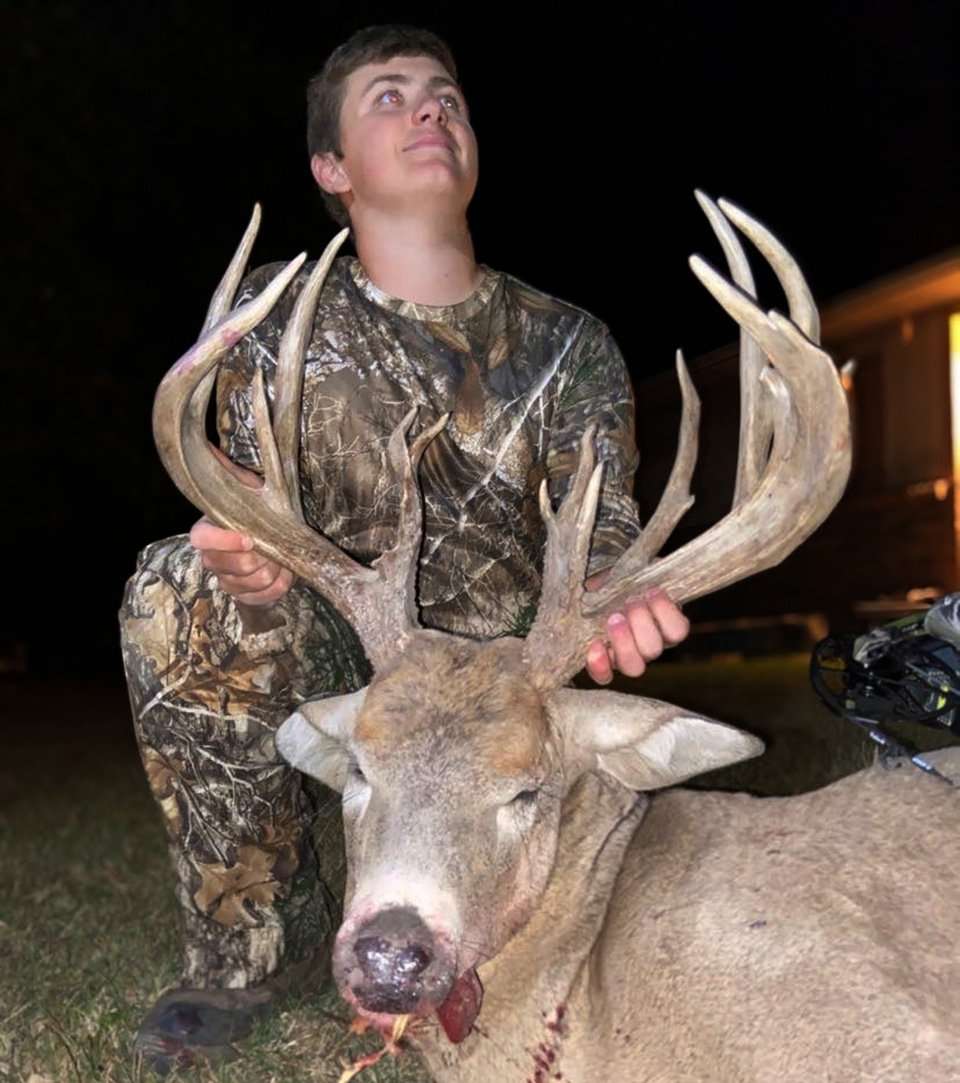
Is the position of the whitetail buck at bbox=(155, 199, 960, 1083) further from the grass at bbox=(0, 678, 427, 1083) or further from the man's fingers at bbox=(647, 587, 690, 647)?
the grass at bbox=(0, 678, 427, 1083)

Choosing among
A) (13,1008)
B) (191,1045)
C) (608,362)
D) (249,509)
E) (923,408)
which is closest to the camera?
(249,509)

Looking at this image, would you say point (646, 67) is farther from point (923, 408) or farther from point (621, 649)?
point (621, 649)

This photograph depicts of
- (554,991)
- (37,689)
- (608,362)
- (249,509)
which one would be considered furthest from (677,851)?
(37,689)

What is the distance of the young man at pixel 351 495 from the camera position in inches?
173

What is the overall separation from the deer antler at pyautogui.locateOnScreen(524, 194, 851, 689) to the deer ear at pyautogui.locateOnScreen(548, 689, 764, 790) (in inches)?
3.6

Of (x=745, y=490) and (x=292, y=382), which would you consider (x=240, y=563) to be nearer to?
(x=292, y=382)

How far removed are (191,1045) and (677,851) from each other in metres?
1.43

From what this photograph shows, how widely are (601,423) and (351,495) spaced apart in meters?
0.77

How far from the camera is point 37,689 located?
21344 mm

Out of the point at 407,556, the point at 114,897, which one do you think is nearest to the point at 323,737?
the point at 407,556

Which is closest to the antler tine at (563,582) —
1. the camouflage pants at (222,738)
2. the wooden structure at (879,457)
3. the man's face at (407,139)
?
the camouflage pants at (222,738)

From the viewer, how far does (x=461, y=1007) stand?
3254mm

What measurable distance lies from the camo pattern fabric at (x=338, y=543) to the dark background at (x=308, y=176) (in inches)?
603

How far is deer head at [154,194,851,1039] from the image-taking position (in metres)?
3.12
